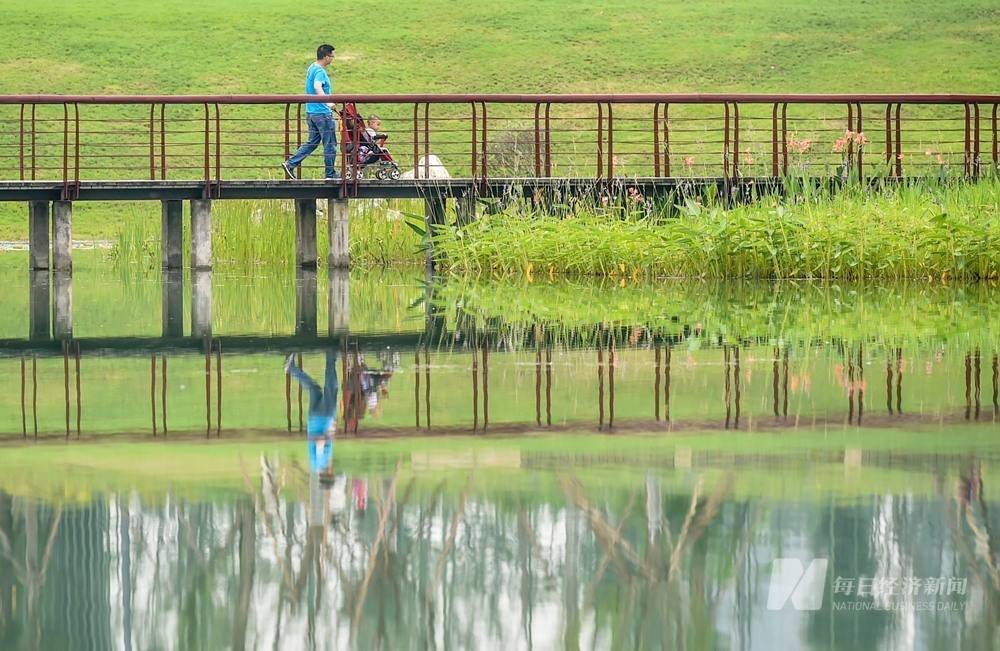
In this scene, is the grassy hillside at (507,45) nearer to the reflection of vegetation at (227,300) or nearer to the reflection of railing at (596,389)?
the reflection of vegetation at (227,300)

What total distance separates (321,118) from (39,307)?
19.8 ft

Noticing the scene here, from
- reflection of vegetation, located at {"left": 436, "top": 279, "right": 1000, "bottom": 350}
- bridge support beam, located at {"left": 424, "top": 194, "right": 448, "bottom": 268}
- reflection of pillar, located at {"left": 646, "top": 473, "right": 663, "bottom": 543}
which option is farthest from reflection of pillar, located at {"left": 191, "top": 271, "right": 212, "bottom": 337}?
reflection of pillar, located at {"left": 646, "top": 473, "right": 663, "bottom": 543}

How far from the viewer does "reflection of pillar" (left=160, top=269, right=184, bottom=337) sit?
10.9m

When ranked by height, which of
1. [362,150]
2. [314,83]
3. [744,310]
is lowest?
[744,310]

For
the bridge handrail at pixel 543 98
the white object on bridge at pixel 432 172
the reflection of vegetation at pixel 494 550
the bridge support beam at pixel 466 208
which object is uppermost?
the bridge handrail at pixel 543 98

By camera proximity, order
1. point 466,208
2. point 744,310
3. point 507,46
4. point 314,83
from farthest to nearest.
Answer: point 507,46, point 314,83, point 466,208, point 744,310

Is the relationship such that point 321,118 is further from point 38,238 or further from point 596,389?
point 596,389

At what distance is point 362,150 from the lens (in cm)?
1967

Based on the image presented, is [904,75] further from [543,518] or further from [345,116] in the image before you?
[543,518]

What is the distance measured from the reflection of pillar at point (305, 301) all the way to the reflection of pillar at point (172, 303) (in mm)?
640

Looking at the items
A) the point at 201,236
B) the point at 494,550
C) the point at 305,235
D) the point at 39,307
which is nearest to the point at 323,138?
the point at 305,235

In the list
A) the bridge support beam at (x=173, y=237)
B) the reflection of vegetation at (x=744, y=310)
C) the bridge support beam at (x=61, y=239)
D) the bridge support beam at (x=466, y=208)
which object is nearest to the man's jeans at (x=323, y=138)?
the bridge support beam at (x=173, y=237)

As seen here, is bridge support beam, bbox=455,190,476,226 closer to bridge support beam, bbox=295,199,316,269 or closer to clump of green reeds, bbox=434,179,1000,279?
clump of green reeds, bbox=434,179,1000,279

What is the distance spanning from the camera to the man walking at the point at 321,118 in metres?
18.5
